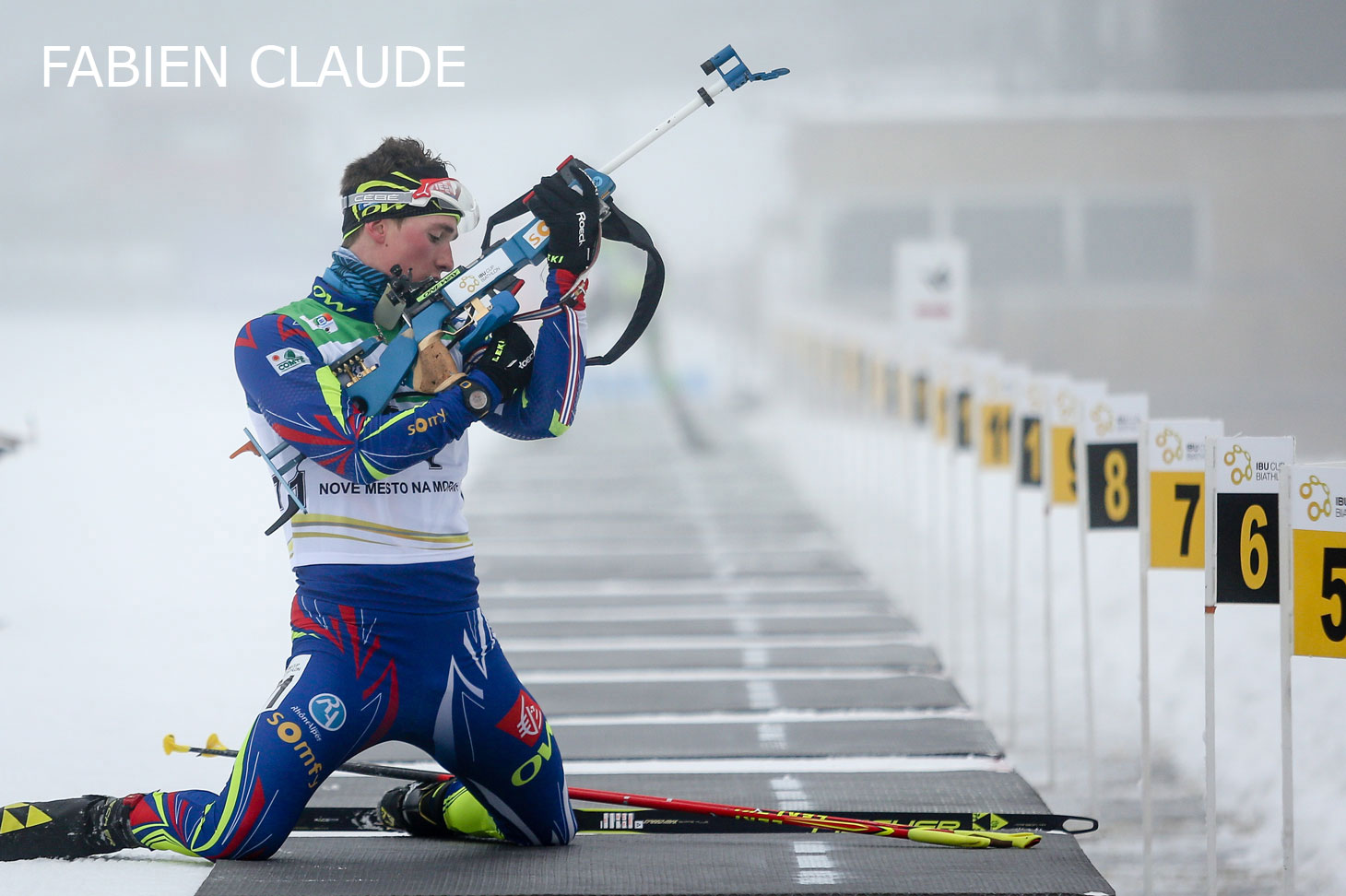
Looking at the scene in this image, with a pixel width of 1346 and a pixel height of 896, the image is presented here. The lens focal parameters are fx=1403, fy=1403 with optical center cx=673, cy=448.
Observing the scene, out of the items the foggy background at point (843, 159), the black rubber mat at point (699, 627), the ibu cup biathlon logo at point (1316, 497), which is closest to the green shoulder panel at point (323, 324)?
the ibu cup biathlon logo at point (1316, 497)

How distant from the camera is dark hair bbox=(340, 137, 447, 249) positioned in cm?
258

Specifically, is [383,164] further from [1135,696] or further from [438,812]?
[1135,696]

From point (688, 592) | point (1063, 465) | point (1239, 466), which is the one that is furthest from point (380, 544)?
point (688, 592)

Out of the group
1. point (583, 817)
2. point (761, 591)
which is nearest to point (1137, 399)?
point (583, 817)

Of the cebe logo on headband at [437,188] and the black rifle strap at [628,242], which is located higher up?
the cebe logo on headband at [437,188]

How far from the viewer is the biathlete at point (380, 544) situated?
2.40m

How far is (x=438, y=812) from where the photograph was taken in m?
2.85

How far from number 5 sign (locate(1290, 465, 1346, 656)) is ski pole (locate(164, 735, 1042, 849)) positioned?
80 cm

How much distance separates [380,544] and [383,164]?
0.70 metres

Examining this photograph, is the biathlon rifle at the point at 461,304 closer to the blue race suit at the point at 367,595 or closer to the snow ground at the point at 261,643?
the blue race suit at the point at 367,595

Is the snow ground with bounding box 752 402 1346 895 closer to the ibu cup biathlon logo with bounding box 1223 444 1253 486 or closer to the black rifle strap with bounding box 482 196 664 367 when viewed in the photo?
the ibu cup biathlon logo with bounding box 1223 444 1253 486

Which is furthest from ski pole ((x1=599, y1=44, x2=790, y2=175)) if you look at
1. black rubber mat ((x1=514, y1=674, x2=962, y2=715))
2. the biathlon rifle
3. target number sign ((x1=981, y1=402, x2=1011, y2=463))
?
target number sign ((x1=981, y1=402, x2=1011, y2=463))

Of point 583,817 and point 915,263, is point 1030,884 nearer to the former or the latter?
point 583,817

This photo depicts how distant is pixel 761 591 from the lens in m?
6.46
